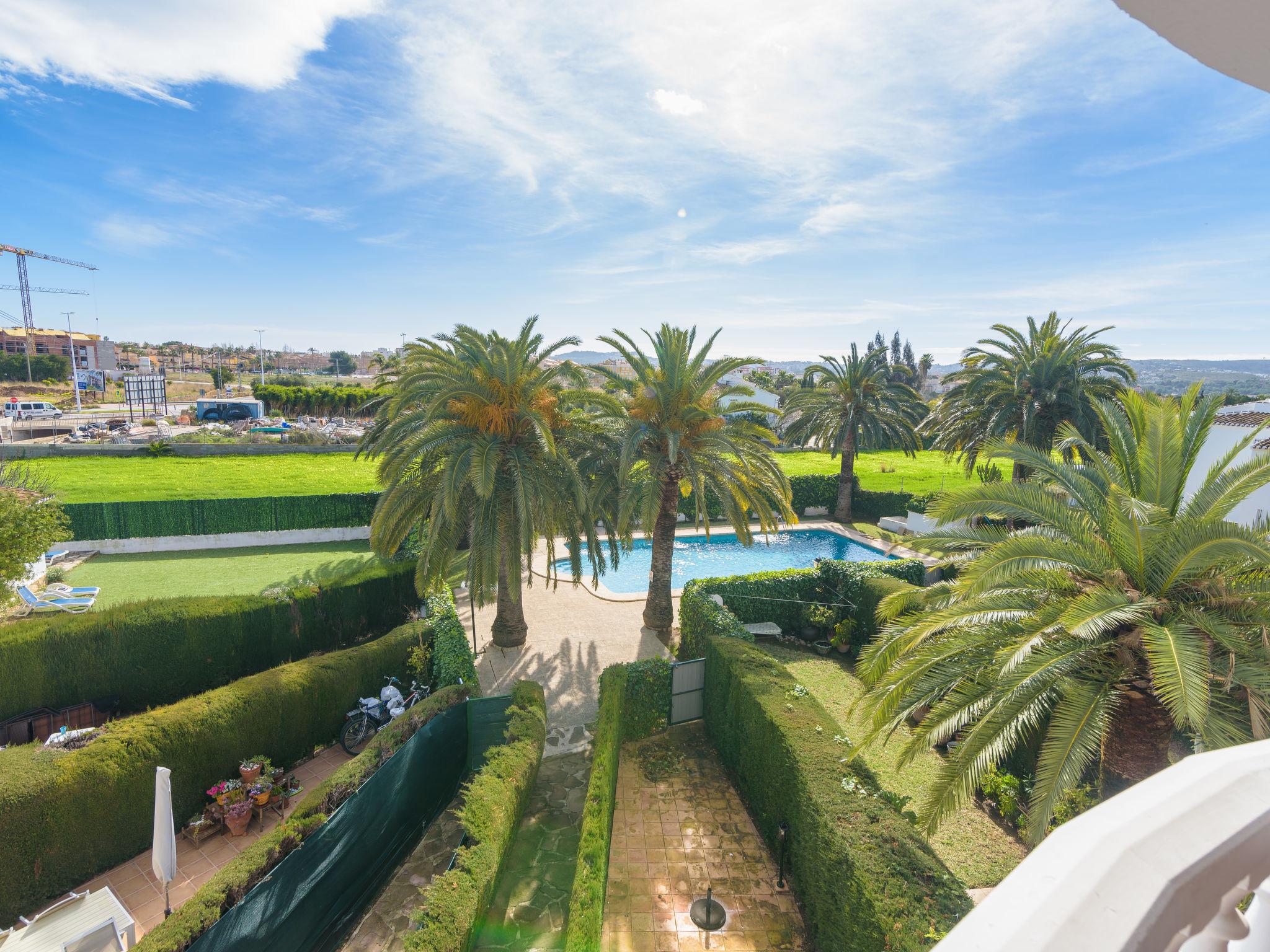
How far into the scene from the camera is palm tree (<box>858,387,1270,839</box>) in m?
5.88

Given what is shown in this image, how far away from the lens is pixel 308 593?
14688mm

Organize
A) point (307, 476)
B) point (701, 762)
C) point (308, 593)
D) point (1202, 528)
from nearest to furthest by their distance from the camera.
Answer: point (1202, 528)
point (701, 762)
point (308, 593)
point (307, 476)

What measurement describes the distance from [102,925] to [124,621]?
21.1ft

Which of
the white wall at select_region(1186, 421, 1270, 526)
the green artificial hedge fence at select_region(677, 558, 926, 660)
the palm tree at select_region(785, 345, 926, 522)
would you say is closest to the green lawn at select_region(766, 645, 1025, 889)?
the green artificial hedge fence at select_region(677, 558, 926, 660)

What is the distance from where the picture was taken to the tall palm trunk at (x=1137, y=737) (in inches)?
256

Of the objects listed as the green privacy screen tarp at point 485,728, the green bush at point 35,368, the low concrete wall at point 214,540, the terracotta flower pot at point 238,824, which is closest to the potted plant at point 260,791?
the terracotta flower pot at point 238,824

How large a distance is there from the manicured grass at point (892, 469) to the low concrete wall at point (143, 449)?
30.4 m

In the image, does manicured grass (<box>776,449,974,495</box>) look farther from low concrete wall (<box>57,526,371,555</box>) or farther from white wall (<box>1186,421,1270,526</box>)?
low concrete wall (<box>57,526,371,555</box>)

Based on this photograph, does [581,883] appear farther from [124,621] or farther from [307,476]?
[307,476]

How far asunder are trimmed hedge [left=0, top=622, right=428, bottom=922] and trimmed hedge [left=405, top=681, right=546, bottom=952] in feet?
13.0

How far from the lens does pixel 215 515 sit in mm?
22266

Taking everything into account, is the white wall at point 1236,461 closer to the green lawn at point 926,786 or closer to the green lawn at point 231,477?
the green lawn at point 231,477

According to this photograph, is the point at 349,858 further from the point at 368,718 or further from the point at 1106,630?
the point at 1106,630

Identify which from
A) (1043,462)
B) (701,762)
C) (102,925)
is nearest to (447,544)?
(701,762)
